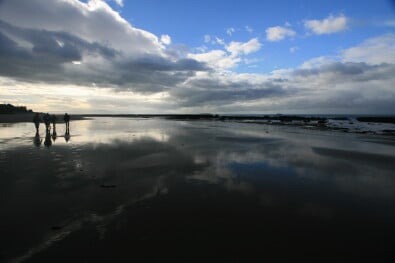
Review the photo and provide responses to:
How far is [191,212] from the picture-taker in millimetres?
7094

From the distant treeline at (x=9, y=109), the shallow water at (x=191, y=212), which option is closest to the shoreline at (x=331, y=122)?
the distant treeline at (x=9, y=109)

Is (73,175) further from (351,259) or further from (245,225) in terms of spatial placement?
(351,259)

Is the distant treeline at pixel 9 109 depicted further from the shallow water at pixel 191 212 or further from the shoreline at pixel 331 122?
the shallow water at pixel 191 212

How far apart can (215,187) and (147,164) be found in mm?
5163

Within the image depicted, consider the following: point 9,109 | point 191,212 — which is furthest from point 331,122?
point 9,109

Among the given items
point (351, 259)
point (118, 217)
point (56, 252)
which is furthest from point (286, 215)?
point (56, 252)

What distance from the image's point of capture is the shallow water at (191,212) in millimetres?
5168

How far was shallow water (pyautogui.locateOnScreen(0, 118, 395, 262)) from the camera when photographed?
5.17 metres

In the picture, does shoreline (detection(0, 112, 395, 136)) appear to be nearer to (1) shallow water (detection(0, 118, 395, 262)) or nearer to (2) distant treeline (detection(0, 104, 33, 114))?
(2) distant treeline (detection(0, 104, 33, 114))

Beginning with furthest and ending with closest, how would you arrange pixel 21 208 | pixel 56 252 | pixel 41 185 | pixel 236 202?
pixel 41 185
pixel 236 202
pixel 21 208
pixel 56 252

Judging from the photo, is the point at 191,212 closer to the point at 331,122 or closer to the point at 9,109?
the point at 331,122

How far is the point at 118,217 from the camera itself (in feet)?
21.7

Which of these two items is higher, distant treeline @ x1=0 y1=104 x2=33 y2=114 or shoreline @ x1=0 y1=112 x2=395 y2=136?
distant treeline @ x1=0 y1=104 x2=33 y2=114

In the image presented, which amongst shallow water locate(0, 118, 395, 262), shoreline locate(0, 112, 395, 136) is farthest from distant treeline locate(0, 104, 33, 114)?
shallow water locate(0, 118, 395, 262)
